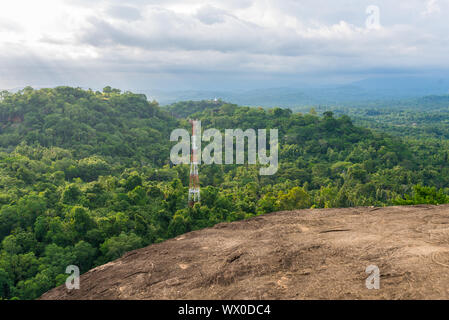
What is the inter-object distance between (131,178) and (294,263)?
21.0m

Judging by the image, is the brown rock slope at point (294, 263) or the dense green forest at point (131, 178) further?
the dense green forest at point (131, 178)

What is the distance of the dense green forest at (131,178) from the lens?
62.8ft

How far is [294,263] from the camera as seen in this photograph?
9312mm

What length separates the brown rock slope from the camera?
308 inches

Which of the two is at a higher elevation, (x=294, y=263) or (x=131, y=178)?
(x=294, y=263)

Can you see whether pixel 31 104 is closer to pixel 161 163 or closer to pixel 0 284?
pixel 161 163

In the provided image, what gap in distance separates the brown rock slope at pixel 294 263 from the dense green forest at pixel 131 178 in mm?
7502

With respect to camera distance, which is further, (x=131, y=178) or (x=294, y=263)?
(x=131, y=178)

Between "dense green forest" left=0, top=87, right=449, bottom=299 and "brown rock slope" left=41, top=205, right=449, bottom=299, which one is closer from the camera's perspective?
"brown rock slope" left=41, top=205, right=449, bottom=299

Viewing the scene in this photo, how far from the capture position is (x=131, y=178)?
28016 millimetres

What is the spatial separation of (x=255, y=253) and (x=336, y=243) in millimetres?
2449

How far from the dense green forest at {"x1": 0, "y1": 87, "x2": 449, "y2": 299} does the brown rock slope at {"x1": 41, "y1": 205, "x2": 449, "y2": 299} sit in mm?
7502

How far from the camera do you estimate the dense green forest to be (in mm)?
19141
